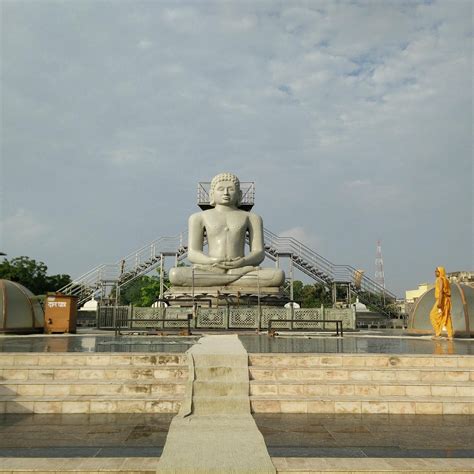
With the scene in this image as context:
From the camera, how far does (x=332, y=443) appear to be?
4.80 metres

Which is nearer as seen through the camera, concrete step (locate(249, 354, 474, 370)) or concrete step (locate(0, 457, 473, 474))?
concrete step (locate(0, 457, 473, 474))

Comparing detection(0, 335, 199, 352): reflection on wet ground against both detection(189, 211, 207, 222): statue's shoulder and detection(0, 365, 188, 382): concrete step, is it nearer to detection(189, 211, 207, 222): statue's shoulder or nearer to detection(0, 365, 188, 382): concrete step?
detection(0, 365, 188, 382): concrete step

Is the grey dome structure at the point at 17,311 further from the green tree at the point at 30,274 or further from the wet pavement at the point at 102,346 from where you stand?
the green tree at the point at 30,274

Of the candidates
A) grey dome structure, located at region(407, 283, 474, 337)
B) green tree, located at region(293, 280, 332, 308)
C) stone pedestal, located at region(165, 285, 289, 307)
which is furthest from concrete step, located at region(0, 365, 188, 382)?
green tree, located at region(293, 280, 332, 308)

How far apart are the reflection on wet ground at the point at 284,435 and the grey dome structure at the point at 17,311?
8822 mm

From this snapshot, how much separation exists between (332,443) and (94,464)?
2.42 meters

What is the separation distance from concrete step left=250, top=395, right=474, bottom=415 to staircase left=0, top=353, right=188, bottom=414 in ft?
4.16

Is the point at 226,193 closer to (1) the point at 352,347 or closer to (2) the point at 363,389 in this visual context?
(1) the point at 352,347

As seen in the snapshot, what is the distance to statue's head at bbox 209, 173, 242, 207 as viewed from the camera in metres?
21.4

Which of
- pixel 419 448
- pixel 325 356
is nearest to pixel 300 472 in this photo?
pixel 419 448

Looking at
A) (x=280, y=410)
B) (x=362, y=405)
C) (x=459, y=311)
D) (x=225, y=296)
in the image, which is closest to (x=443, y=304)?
(x=459, y=311)

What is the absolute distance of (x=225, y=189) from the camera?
2141 cm

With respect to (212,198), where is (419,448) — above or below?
below

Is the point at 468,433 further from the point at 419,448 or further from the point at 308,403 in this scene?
the point at 308,403
